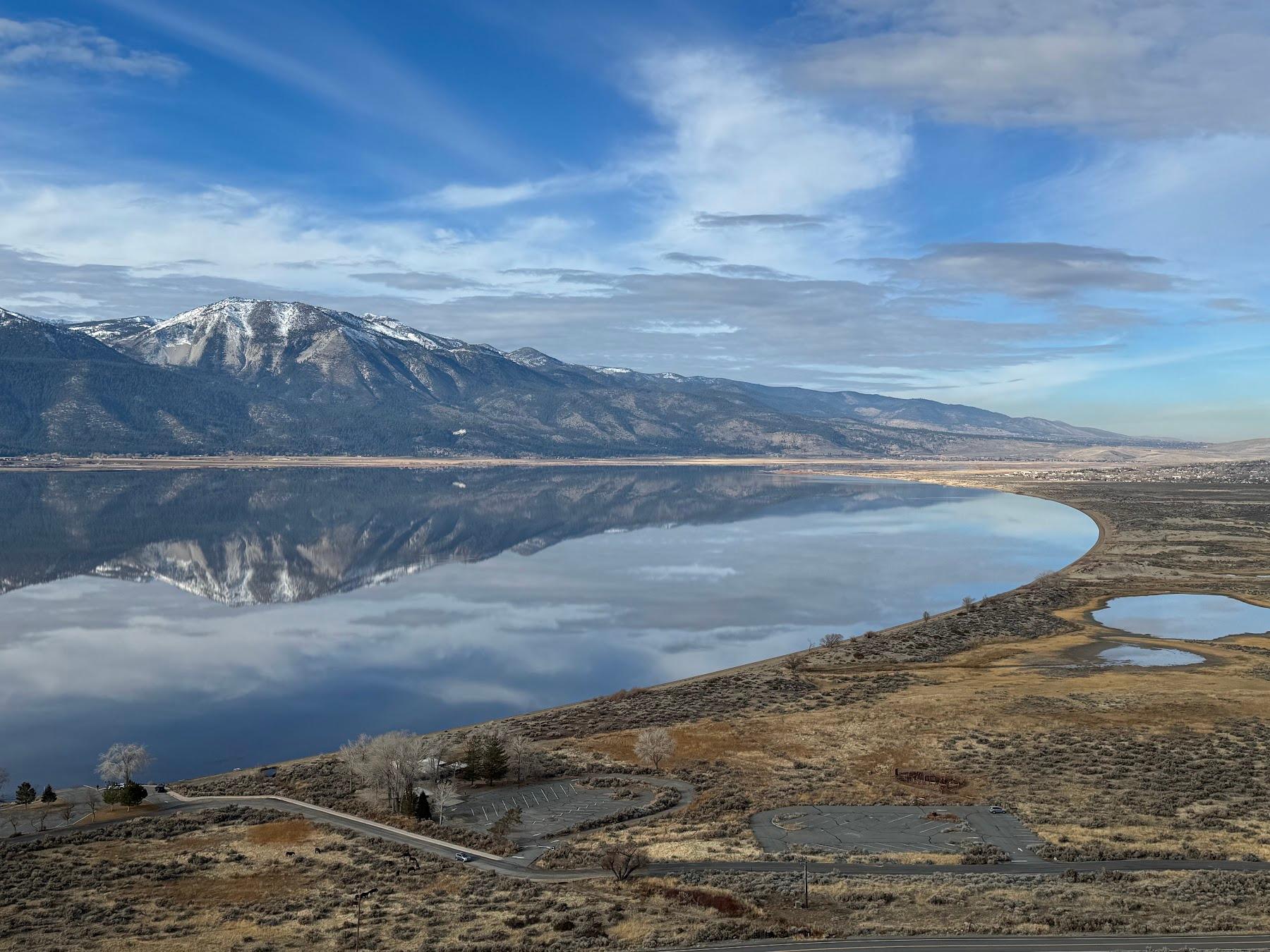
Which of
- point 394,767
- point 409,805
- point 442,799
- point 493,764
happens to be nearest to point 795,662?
point 493,764

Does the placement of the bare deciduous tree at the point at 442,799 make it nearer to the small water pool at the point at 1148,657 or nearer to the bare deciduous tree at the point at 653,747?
the bare deciduous tree at the point at 653,747

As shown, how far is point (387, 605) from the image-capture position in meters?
90.6

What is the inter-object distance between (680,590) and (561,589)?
40.7 feet

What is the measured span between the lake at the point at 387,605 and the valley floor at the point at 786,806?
364 inches

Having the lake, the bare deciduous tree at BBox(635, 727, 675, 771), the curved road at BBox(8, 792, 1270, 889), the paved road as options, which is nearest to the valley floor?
the curved road at BBox(8, 792, 1270, 889)

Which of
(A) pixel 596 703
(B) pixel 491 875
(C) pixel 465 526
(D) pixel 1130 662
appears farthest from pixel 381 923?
(C) pixel 465 526

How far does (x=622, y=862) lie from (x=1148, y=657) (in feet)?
170

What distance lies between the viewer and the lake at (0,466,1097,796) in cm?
5619

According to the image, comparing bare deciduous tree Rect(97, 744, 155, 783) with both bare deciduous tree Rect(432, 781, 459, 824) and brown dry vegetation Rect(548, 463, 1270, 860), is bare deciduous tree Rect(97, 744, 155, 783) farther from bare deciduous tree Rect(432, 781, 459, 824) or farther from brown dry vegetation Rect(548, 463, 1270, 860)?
brown dry vegetation Rect(548, 463, 1270, 860)

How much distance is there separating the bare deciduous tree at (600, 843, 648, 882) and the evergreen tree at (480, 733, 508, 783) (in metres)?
10.3

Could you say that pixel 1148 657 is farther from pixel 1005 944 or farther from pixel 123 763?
pixel 123 763

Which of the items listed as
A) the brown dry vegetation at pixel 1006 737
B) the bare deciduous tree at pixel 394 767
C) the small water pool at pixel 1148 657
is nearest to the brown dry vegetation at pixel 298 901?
the bare deciduous tree at pixel 394 767

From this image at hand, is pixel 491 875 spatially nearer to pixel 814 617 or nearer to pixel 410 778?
pixel 410 778

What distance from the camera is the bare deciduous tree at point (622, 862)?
31741mm
